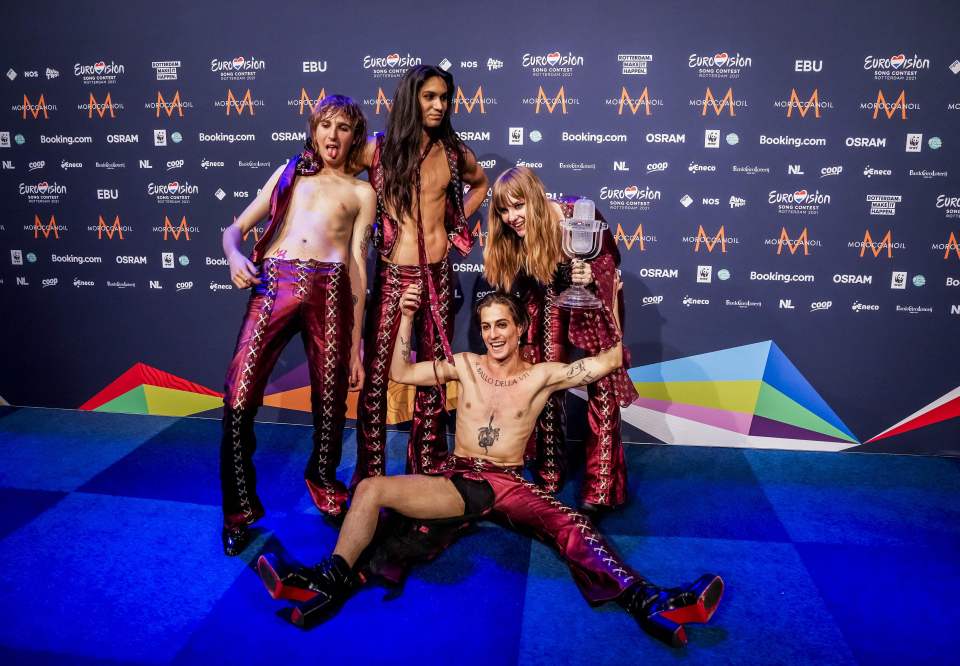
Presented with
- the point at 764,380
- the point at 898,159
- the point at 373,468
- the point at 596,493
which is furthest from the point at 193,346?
the point at 898,159

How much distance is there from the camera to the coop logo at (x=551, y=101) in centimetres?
472

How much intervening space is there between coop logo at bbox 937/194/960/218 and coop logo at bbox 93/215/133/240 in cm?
499

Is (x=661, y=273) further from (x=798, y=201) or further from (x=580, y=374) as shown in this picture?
(x=580, y=374)

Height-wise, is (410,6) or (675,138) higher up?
(410,6)

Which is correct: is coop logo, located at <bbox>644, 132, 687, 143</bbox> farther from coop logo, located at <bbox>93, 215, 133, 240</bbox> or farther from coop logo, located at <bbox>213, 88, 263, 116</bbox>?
coop logo, located at <bbox>93, 215, 133, 240</bbox>

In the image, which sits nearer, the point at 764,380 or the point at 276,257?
the point at 276,257

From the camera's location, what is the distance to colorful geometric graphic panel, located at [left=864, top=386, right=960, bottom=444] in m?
4.78

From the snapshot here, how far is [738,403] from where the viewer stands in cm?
493

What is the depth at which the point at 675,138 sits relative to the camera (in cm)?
468

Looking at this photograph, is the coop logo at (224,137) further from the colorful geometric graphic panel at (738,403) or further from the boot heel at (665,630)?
the boot heel at (665,630)

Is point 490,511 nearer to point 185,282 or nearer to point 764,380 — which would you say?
point 764,380

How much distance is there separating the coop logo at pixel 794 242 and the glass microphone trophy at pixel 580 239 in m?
1.53

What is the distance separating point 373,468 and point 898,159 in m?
3.39

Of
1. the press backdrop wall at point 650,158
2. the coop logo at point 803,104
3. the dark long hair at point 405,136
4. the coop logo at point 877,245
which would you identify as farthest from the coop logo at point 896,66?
the dark long hair at point 405,136
